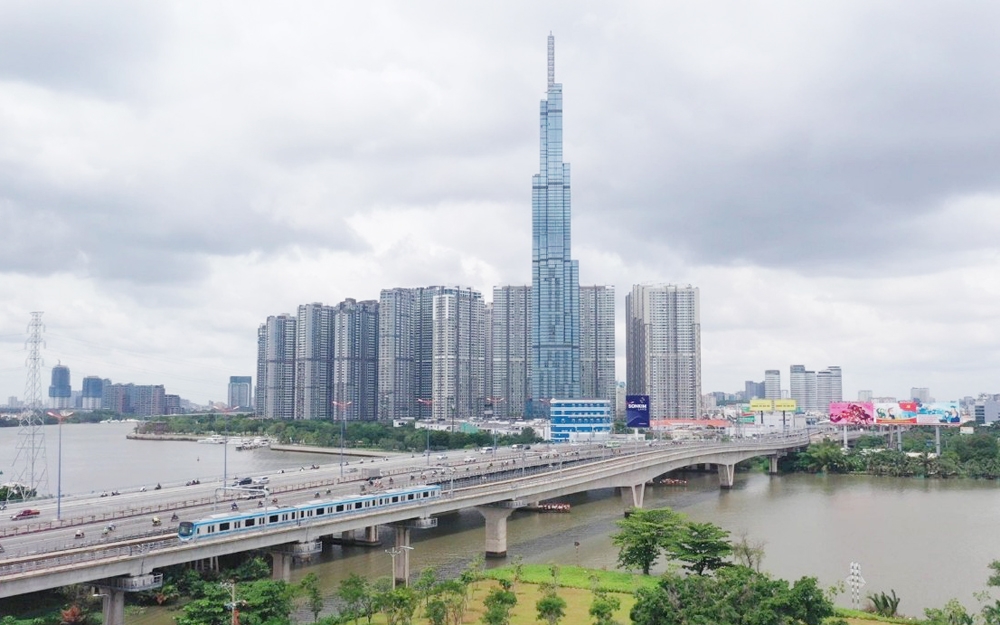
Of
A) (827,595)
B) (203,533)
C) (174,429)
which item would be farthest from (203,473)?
(174,429)

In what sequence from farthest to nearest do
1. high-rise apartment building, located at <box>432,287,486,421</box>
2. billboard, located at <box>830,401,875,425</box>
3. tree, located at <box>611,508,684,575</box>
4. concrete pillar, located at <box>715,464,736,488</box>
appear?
high-rise apartment building, located at <box>432,287,486,421</box> → billboard, located at <box>830,401,875,425</box> → concrete pillar, located at <box>715,464,736,488</box> → tree, located at <box>611,508,684,575</box>

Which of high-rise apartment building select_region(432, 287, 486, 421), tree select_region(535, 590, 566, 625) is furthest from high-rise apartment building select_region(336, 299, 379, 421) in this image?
tree select_region(535, 590, 566, 625)

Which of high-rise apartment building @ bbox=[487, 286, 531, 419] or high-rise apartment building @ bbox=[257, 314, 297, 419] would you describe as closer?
high-rise apartment building @ bbox=[257, 314, 297, 419]

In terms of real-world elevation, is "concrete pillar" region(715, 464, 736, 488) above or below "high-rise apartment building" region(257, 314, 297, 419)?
below

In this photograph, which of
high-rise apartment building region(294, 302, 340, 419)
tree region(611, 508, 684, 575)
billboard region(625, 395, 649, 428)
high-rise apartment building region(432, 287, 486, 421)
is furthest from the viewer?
high-rise apartment building region(294, 302, 340, 419)

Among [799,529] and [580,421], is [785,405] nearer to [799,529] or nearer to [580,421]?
[580,421]

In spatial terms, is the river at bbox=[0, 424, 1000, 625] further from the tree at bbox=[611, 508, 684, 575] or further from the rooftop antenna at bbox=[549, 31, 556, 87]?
the rooftop antenna at bbox=[549, 31, 556, 87]

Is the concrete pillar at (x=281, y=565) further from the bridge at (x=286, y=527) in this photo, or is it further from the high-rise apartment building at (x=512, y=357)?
the high-rise apartment building at (x=512, y=357)
